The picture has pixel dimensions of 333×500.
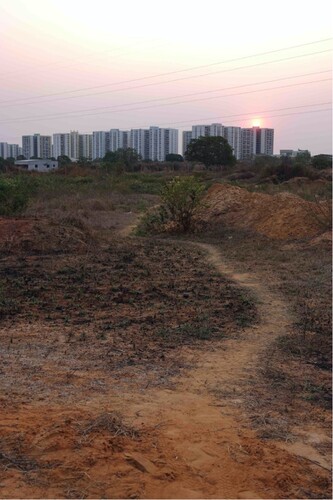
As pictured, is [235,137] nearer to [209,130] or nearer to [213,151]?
[209,130]

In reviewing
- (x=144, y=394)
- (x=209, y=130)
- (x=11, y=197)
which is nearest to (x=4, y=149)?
(x=209, y=130)

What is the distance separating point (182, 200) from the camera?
15.7 m

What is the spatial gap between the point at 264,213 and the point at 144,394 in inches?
501

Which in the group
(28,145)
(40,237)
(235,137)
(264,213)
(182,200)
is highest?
(235,137)

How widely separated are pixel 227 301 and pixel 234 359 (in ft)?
7.38

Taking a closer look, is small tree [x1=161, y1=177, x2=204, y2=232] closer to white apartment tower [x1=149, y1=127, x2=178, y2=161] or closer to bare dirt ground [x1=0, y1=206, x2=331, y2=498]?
bare dirt ground [x1=0, y1=206, x2=331, y2=498]

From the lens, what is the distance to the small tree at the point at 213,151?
175 ft

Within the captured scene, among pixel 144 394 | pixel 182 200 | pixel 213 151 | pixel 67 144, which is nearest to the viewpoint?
pixel 144 394

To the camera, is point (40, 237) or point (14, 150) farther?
point (14, 150)

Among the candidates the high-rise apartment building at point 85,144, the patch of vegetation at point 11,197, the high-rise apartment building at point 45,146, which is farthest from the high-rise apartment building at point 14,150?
the patch of vegetation at point 11,197

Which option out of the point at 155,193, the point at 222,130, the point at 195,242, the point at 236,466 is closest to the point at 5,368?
the point at 236,466

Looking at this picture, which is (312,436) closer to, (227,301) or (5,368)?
(5,368)

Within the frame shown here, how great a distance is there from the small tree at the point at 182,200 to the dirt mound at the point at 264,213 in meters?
0.93

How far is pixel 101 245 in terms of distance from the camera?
12531mm
